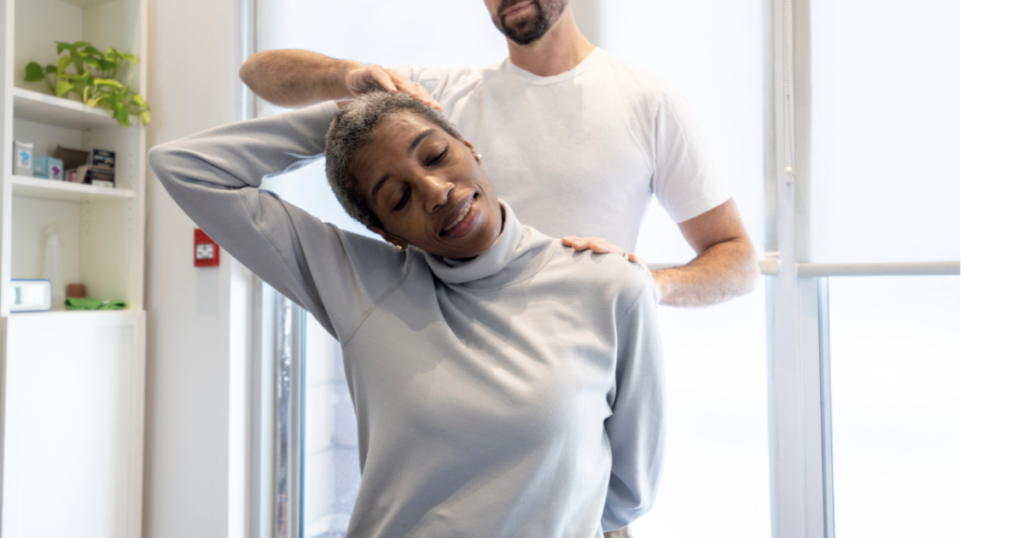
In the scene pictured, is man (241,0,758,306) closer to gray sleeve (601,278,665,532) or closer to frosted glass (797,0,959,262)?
gray sleeve (601,278,665,532)

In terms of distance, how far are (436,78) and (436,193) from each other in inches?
20.6

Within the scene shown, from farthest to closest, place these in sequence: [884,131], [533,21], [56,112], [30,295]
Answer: [56,112] < [30,295] < [884,131] < [533,21]

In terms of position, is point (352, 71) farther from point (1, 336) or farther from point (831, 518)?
point (1, 336)

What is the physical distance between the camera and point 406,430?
0.87 metres

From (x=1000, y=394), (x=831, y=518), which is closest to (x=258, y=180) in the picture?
(x=1000, y=394)

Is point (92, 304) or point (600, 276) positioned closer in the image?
point (600, 276)

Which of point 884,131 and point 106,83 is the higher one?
point 106,83

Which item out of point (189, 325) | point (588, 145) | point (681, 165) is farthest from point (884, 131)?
point (189, 325)

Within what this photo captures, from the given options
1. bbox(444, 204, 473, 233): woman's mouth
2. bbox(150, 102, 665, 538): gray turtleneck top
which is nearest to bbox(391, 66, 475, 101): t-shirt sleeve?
bbox(150, 102, 665, 538): gray turtleneck top

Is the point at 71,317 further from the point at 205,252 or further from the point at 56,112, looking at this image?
the point at 56,112

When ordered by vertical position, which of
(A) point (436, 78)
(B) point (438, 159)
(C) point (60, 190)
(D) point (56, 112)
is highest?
(D) point (56, 112)

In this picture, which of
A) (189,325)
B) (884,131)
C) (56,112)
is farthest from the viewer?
(189,325)

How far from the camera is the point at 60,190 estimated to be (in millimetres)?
2146

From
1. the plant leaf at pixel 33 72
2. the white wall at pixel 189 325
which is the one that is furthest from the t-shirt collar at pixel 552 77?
the plant leaf at pixel 33 72
